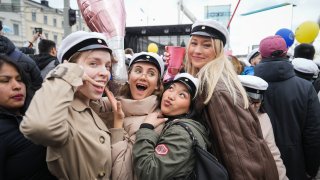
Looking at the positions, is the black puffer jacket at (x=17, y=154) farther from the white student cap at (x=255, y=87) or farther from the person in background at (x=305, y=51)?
the person in background at (x=305, y=51)

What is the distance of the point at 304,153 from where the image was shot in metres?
2.66

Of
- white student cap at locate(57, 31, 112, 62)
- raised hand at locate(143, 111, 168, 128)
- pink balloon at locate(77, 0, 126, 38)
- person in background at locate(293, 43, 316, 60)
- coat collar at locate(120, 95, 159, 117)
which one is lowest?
raised hand at locate(143, 111, 168, 128)

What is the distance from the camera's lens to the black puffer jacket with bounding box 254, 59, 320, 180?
2523 mm

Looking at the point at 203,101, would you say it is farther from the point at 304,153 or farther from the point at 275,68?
the point at 304,153

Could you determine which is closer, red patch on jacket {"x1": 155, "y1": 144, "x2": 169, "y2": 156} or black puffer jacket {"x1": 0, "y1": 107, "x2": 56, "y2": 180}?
black puffer jacket {"x1": 0, "y1": 107, "x2": 56, "y2": 180}

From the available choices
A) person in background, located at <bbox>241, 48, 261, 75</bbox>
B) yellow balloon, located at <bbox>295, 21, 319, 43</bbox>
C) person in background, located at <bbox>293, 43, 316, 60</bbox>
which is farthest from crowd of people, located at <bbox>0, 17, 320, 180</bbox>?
yellow balloon, located at <bbox>295, 21, 319, 43</bbox>

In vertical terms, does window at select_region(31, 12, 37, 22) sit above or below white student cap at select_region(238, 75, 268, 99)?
above

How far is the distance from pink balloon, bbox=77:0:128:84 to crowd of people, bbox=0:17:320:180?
2.06ft

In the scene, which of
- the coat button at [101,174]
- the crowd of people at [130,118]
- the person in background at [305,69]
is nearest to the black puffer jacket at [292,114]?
the crowd of people at [130,118]

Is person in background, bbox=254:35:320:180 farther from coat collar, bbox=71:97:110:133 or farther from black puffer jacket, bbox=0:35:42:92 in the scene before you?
black puffer jacket, bbox=0:35:42:92

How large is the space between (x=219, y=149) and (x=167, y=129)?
36cm

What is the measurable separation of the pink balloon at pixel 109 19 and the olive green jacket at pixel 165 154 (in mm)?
965

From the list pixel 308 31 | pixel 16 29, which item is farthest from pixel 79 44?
pixel 16 29

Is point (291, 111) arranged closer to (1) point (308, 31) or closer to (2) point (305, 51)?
(2) point (305, 51)
